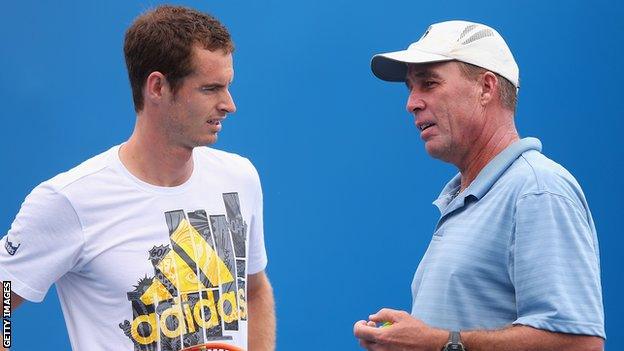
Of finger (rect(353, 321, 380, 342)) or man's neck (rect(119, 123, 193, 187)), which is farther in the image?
man's neck (rect(119, 123, 193, 187))

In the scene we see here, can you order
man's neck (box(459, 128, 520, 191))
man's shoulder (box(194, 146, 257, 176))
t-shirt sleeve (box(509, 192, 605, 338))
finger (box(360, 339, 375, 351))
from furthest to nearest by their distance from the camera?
man's shoulder (box(194, 146, 257, 176)) < man's neck (box(459, 128, 520, 191)) < finger (box(360, 339, 375, 351)) < t-shirt sleeve (box(509, 192, 605, 338))

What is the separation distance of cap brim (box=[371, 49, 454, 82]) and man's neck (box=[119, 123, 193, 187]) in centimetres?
36

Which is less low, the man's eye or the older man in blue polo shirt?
the man's eye

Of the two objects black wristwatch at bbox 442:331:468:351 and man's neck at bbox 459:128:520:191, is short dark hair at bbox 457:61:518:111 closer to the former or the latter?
man's neck at bbox 459:128:520:191

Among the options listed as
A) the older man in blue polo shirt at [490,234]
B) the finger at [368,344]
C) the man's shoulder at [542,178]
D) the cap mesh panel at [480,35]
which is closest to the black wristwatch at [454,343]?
the older man in blue polo shirt at [490,234]

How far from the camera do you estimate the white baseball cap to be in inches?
65.7

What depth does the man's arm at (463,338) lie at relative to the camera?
1438 mm

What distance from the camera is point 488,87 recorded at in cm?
167

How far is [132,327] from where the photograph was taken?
1627mm

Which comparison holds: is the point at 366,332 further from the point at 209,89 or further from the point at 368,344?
the point at 209,89

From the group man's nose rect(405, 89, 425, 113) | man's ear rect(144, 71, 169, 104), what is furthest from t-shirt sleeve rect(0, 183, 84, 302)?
man's nose rect(405, 89, 425, 113)

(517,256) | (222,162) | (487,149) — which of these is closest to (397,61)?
(487,149)

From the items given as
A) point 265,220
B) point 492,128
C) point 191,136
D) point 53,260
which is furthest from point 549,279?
point 265,220

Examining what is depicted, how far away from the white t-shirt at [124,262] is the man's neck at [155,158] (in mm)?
17
